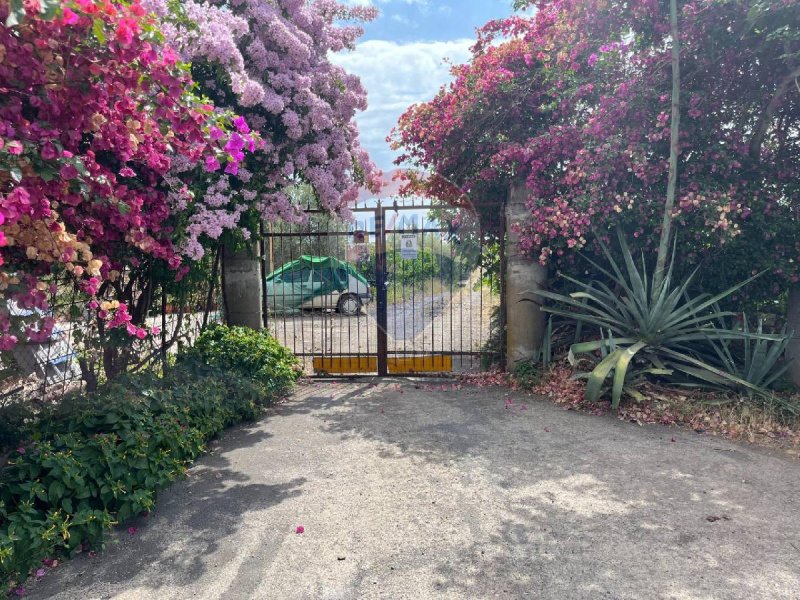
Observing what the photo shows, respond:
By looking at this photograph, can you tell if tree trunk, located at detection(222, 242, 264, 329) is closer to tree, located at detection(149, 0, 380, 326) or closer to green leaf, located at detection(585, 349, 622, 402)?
tree, located at detection(149, 0, 380, 326)

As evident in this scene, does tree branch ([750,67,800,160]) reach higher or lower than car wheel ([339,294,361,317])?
higher

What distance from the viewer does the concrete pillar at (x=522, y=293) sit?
245 inches

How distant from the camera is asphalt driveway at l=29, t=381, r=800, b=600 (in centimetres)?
255

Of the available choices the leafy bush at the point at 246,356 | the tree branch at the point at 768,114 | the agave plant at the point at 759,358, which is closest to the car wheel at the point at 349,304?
the leafy bush at the point at 246,356

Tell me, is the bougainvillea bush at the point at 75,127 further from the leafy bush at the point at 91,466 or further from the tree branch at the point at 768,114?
the tree branch at the point at 768,114

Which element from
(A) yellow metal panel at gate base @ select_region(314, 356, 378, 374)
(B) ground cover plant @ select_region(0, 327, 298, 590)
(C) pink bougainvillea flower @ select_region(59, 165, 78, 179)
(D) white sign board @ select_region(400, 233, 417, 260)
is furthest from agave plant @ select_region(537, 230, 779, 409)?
(C) pink bougainvillea flower @ select_region(59, 165, 78, 179)

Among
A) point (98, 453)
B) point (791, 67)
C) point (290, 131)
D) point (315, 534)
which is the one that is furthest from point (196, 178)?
point (791, 67)

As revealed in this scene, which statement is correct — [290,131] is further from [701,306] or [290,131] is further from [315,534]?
[701,306]

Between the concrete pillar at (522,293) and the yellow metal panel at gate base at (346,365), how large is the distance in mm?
1803

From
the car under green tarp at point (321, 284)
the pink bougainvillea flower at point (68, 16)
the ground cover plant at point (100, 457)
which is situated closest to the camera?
the pink bougainvillea flower at point (68, 16)

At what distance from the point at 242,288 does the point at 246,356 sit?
1112mm

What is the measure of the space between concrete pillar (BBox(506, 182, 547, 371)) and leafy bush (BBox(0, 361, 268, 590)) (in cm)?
354

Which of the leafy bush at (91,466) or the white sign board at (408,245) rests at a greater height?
the white sign board at (408,245)

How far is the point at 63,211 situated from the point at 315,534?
2.23 meters
